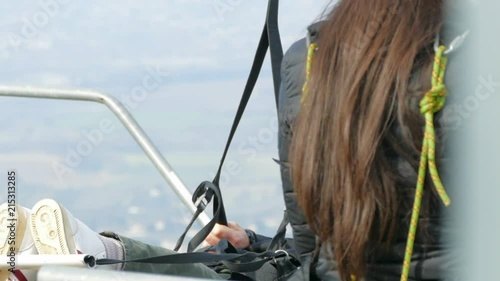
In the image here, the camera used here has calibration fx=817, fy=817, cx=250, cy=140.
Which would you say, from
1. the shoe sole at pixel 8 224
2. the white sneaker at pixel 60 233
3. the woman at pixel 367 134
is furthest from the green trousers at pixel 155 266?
the woman at pixel 367 134

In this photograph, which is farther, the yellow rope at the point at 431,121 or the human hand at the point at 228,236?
the human hand at the point at 228,236

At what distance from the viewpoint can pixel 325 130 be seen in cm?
96

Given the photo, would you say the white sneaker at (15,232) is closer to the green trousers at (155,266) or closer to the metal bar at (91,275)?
the green trousers at (155,266)

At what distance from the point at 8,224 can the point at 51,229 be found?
0.29 ft

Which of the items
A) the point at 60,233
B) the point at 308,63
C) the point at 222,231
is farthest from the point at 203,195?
the point at 308,63

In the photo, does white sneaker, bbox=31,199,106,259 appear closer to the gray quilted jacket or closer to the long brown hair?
the gray quilted jacket

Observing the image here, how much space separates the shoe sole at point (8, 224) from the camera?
4.55ft

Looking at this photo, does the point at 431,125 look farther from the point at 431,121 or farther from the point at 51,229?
the point at 51,229

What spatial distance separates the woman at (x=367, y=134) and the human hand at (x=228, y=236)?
0.75 meters

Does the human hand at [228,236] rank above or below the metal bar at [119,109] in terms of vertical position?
below

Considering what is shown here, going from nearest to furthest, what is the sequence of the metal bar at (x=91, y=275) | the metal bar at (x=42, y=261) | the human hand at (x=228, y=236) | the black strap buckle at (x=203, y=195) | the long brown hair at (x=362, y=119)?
the metal bar at (x=91, y=275) < the long brown hair at (x=362, y=119) < the metal bar at (x=42, y=261) < the black strap buckle at (x=203, y=195) < the human hand at (x=228, y=236)

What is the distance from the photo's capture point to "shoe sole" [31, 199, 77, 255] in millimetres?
1374

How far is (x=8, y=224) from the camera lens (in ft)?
4.65

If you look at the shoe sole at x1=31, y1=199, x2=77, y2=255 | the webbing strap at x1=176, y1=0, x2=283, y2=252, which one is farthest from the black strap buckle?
the shoe sole at x1=31, y1=199, x2=77, y2=255
